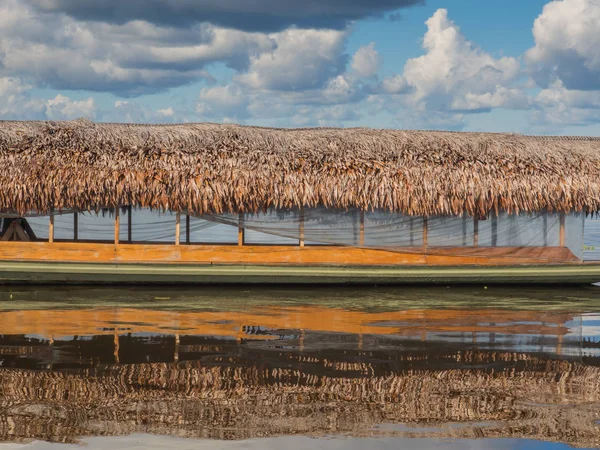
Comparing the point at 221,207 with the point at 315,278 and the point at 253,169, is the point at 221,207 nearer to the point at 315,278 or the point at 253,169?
the point at 253,169

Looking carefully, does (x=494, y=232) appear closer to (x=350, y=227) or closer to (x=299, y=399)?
(x=350, y=227)

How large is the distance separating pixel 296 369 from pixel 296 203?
674 cm

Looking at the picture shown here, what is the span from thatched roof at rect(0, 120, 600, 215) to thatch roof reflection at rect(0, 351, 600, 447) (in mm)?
6382

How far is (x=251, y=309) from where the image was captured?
11.9 m

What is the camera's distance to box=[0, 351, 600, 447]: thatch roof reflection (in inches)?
230

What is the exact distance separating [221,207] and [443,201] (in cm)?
406

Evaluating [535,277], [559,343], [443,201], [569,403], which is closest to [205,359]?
[569,403]

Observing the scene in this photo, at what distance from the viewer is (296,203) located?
1430cm

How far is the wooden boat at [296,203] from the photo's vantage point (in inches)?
558

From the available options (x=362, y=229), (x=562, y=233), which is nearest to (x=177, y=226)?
(x=362, y=229)

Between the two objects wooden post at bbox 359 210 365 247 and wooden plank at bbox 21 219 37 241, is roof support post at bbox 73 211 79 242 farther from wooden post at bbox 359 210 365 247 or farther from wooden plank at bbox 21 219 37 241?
wooden post at bbox 359 210 365 247

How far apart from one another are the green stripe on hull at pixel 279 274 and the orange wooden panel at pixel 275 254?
0.47 ft

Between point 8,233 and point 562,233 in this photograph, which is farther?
point 562,233

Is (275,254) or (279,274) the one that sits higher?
(275,254)
